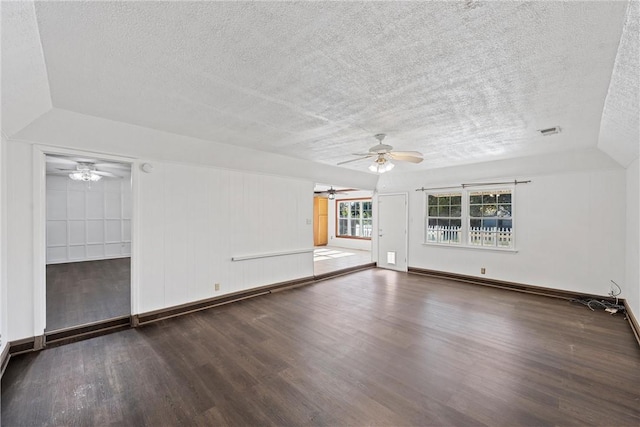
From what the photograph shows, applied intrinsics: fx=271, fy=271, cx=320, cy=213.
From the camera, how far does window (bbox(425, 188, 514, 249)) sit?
568 cm

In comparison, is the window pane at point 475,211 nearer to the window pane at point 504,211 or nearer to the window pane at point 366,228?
the window pane at point 504,211

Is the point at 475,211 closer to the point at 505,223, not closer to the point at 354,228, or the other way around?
the point at 505,223

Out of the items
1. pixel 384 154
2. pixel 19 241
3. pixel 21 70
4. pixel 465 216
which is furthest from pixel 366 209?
pixel 21 70

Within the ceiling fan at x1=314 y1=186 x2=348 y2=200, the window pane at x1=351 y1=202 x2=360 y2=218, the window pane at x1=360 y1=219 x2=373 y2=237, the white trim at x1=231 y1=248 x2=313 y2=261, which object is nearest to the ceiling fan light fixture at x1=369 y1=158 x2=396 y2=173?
the white trim at x1=231 y1=248 x2=313 y2=261

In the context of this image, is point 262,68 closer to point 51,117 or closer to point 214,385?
point 51,117

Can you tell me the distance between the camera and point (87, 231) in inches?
310

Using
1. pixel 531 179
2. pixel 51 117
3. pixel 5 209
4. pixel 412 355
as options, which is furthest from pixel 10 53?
pixel 531 179

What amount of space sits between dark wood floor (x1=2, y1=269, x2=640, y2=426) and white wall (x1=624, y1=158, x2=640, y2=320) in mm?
439

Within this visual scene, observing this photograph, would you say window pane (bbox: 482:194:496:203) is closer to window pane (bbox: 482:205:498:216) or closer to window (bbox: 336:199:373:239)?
window pane (bbox: 482:205:498:216)

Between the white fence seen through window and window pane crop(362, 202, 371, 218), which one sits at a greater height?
window pane crop(362, 202, 371, 218)

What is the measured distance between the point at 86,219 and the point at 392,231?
8.75 metres

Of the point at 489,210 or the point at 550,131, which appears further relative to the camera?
the point at 489,210

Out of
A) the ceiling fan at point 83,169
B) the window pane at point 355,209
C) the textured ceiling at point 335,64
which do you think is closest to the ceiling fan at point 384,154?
the textured ceiling at point 335,64

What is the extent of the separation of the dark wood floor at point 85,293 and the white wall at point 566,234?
6.86 meters
